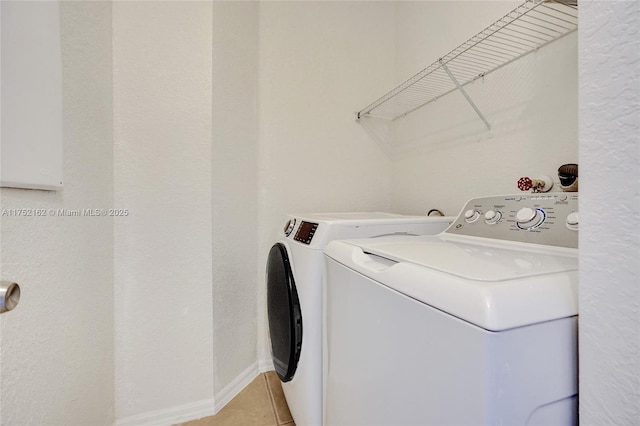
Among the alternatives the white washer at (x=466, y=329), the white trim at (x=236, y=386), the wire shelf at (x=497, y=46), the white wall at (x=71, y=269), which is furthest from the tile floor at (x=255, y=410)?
the wire shelf at (x=497, y=46)

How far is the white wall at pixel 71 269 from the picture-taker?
747 millimetres

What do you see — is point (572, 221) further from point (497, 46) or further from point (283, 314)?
point (283, 314)

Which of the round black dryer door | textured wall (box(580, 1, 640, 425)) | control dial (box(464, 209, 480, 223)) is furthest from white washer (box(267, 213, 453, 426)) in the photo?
textured wall (box(580, 1, 640, 425))

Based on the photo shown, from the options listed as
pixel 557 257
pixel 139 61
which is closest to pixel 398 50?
pixel 139 61

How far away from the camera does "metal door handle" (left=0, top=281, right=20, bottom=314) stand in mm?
493

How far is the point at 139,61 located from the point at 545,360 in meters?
1.68

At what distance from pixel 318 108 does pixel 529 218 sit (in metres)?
1.44

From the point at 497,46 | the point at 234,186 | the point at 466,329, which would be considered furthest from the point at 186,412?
the point at 497,46

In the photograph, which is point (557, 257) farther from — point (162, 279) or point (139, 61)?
point (139, 61)

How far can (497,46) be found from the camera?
1.25 metres

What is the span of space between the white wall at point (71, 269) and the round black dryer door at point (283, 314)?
70 cm

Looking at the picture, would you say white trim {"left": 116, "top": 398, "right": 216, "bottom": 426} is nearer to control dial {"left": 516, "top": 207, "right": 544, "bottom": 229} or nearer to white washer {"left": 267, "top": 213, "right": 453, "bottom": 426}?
white washer {"left": 267, "top": 213, "right": 453, "bottom": 426}

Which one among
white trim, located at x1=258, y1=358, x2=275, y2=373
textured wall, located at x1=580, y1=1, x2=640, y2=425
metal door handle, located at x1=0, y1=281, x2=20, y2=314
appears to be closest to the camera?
textured wall, located at x1=580, y1=1, x2=640, y2=425

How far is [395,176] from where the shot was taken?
2047mm
